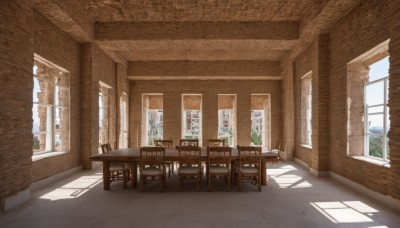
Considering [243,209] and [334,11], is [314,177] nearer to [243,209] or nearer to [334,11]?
[243,209]

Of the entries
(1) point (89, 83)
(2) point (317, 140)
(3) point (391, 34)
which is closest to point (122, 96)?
(1) point (89, 83)

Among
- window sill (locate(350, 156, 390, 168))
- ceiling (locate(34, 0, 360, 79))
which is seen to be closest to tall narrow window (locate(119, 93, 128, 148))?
ceiling (locate(34, 0, 360, 79))

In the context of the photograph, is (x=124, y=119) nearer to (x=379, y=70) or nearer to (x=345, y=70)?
(x=345, y=70)

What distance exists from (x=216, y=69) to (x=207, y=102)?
1.59 metres

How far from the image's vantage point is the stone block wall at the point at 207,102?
11.2 m

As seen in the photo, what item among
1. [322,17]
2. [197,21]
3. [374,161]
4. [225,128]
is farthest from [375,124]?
[225,128]

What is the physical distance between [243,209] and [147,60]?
8.30 meters

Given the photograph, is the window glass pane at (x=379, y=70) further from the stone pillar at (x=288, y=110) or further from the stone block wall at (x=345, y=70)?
the stone pillar at (x=288, y=110)

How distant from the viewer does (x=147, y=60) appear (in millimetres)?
10836

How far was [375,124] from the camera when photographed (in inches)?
219

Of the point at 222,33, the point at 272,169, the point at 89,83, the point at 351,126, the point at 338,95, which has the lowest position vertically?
the point at 272,169

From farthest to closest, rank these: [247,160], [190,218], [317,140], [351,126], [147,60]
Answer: [147,60] < [317,140] < [351,126] < [247,160] < [190,218]

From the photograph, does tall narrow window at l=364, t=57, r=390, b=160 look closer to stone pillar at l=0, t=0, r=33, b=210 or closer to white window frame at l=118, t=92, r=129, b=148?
stone pillar at l=0, t=0, r=33, b=210

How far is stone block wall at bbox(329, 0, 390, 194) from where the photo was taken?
15.5 feet
